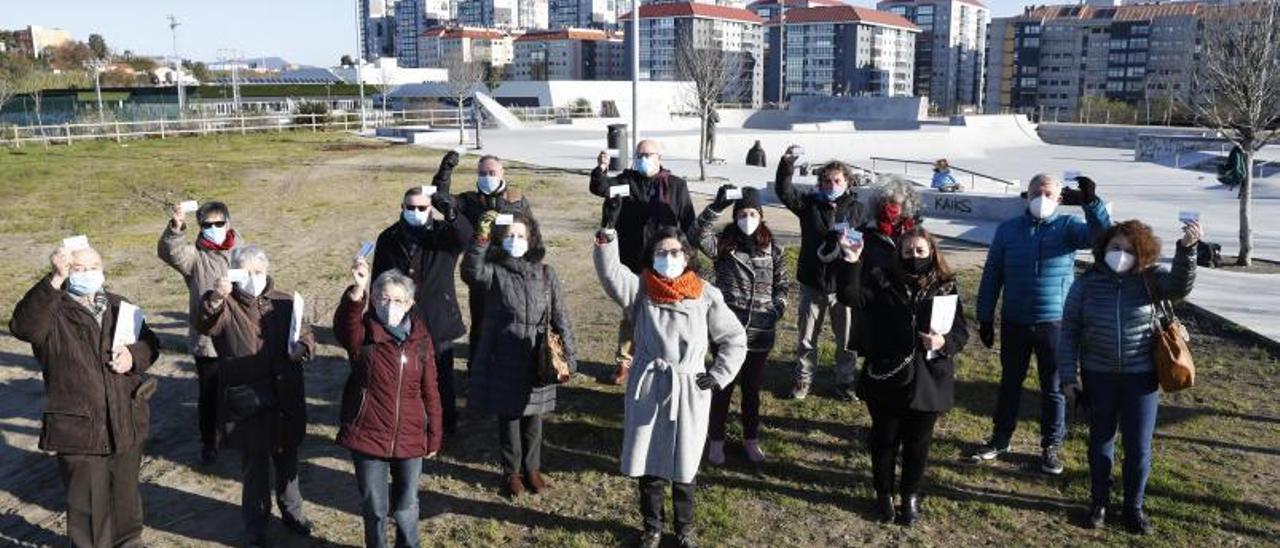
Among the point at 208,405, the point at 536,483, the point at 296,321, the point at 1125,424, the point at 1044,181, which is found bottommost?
the point at 536,483

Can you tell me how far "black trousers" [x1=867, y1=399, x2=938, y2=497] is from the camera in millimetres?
4604

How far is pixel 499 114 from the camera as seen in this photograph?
45.8 metres

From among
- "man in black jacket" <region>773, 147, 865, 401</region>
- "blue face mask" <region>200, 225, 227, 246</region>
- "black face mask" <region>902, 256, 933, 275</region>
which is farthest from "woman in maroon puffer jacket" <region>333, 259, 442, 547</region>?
"man in black jacket" <region>773, 147, 865, 401</region>

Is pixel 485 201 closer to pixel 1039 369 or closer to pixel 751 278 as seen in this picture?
pixel 751 278

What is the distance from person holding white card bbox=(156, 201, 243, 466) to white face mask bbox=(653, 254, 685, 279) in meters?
2.59

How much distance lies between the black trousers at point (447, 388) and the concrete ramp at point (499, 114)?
39.2 m

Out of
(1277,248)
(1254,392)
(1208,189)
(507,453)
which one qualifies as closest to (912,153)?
(1208,189)

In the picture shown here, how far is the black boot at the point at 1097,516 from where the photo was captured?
4.72 metres

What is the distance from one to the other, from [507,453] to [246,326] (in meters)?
1.56

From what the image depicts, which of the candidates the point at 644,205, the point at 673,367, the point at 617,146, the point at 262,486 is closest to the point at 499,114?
the point at 617,146

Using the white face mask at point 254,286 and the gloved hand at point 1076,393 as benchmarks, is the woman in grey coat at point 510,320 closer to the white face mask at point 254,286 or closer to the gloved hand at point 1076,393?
the white face mask at point 254,286

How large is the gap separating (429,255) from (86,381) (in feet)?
6.60

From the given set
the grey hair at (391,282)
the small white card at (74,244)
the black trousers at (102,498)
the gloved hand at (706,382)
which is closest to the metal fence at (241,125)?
the black trousers at (102,498)

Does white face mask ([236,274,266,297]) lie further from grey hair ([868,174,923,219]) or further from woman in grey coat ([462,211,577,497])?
grey hair ([868,174,923,219])
